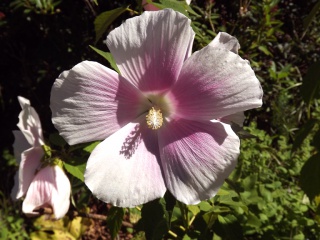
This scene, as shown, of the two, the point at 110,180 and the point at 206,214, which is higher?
the point at 110,180

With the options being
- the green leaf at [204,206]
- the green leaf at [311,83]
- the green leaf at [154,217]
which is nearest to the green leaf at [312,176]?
the green leaf at [311,83]

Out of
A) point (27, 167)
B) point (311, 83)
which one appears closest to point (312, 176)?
point (311, 83)

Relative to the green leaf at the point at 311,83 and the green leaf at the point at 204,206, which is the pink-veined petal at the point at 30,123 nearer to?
the green leaf at the point at 204,206

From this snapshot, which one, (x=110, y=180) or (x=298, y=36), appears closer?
(x=110, y=180)

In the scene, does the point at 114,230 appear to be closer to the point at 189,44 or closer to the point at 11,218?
the point at 189,44

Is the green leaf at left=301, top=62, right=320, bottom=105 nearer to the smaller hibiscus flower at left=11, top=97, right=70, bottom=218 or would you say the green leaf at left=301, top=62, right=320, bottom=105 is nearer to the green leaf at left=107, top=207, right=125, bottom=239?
the green leaf at left=107, top=207, right=125, bottom=239

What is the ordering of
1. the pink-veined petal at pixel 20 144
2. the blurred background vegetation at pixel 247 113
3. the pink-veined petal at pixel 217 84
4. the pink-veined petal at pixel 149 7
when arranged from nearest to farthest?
the pink-veined petal at pixel 217 84 < the pink-veined petal at pixel 149 7 < the pink-veined petal at pixel 20 144 < the blurred background vegetation at pixel 247 113

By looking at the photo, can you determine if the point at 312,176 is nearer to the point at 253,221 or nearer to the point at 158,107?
the point at 253,221

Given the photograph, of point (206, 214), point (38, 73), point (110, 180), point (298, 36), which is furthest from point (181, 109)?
point (298, 36)
